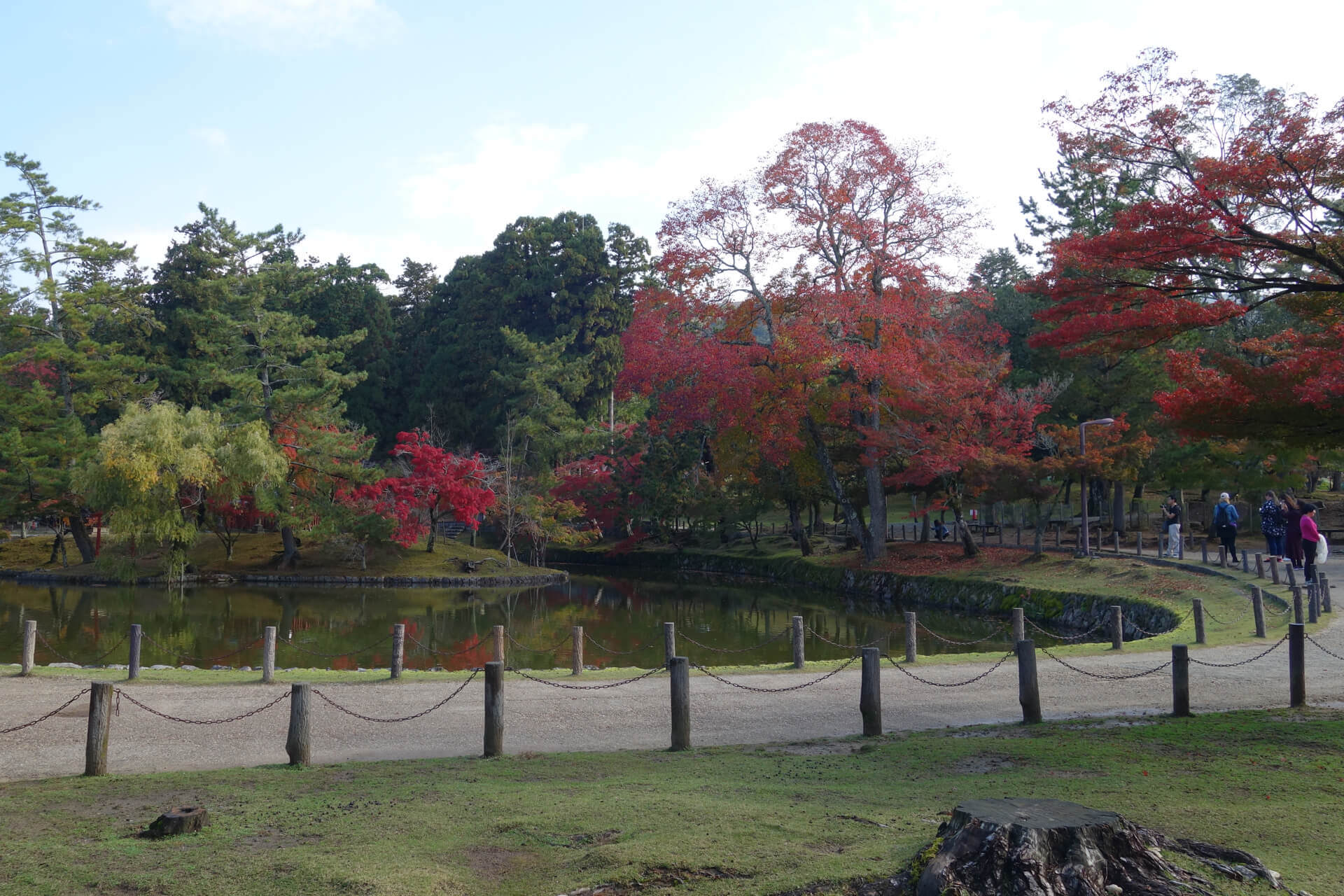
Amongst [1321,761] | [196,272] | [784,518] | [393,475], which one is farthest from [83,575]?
[1321,761]

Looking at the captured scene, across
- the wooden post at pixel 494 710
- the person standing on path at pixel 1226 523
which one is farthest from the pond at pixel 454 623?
the wooden post at pixel 494 710

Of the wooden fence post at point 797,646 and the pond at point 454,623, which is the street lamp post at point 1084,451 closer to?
the pond at point 454,623

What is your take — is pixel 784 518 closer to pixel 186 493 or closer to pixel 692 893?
pixel 186 493

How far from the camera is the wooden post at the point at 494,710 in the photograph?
8891mm

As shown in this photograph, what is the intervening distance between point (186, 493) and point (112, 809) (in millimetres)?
31753

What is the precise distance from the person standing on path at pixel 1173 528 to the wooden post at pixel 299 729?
25633mm

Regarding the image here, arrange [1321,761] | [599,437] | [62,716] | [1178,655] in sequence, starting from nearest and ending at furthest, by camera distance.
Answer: [1321,761] → [1178,655] → [62,716] → [599,437]

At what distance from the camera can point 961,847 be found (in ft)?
14.3

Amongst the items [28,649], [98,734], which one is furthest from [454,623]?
[98,734]

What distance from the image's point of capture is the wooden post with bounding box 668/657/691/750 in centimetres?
916

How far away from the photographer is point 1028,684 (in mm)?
10094

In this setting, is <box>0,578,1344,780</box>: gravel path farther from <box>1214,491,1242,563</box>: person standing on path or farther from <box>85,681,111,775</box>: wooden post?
<box>1214,491,1242,563</box>: person standing on path

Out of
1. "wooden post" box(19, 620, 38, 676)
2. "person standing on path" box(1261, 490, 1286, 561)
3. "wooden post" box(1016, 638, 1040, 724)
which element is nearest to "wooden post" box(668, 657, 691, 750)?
"wooden post" box(1016, 638, 1040, 724)

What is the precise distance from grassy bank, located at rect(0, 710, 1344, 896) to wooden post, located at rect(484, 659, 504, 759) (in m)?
0.23
